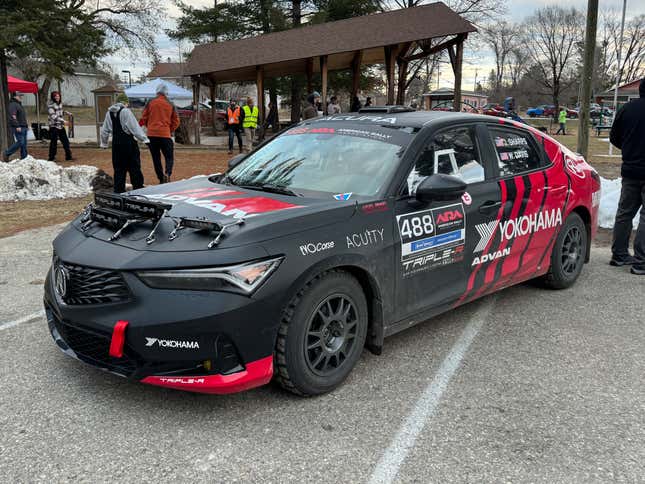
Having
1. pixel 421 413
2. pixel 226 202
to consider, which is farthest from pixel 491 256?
pixel 226 202

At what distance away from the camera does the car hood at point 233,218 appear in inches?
120

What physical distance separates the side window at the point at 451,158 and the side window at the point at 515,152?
0.29 m

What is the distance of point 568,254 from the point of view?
5.39 m

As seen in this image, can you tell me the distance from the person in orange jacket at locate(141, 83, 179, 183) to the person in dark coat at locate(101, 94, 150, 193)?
657 millimetres

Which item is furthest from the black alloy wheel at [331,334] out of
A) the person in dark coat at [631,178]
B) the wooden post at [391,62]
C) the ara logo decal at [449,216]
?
the wooden post at [391,62]

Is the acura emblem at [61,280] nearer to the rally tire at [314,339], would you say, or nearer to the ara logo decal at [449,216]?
the rally tire at [314,339]

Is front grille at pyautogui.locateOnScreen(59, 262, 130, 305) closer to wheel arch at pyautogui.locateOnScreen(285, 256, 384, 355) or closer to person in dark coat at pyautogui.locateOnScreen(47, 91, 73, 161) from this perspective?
wheel arch at pyautogui.locateOnScreen(285, 256, 384, 355)

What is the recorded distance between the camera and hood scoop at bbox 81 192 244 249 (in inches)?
121

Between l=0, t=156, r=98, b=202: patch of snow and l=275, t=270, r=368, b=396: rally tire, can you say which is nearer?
l=275, t=270, r=368, b=396: rally tire

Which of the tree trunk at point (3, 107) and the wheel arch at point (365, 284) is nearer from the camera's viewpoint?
the wheel arch at point (365, 284)

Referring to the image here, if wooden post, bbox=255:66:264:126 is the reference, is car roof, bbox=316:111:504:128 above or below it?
below

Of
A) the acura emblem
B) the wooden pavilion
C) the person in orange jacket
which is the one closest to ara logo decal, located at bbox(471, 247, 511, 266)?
the acura emblem

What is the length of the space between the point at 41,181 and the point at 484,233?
9.35 metres

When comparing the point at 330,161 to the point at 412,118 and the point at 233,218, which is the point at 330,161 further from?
the point at 233,218
